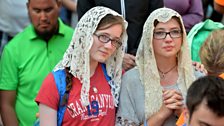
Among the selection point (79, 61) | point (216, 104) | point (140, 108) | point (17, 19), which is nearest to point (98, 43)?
point (79, 61)

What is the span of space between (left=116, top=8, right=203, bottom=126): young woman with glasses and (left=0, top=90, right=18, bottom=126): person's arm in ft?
4.45

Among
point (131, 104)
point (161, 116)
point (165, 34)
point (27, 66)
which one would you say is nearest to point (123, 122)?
point (131, 104)

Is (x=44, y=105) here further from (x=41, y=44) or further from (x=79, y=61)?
(x=41, y=44)

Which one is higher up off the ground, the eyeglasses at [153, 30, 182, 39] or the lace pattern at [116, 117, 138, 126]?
the eyeglasses at [153, 30, 182, 39]

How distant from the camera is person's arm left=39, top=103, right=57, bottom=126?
3.90 metres

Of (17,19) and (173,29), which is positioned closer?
(173,29)

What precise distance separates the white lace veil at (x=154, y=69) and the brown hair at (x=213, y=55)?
0.14 metres

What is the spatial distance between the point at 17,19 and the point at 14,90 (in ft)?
4.00

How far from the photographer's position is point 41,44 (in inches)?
208

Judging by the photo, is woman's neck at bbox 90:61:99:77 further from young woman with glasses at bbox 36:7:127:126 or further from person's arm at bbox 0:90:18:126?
person's arm at bbox 0:90:18:126

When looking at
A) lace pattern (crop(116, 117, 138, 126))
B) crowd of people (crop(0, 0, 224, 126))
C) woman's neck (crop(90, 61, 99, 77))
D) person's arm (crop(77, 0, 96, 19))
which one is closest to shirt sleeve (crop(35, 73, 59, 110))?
crowd of people (crop(0, 0, 224, 126))

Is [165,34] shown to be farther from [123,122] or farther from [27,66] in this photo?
[27,66]

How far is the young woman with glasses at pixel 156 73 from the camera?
4113 mm

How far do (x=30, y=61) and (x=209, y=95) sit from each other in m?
2.34
